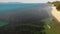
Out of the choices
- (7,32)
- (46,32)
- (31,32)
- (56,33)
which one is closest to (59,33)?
(56,33)

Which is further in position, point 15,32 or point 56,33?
point 15,32

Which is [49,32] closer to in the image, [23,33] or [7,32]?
[23,33]

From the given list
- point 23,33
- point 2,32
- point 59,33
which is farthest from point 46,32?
point 2,32

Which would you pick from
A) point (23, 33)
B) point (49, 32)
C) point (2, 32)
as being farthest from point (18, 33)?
point (49, 32)

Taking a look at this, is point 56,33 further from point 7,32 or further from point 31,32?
point 7,32

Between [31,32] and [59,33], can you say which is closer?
[59,33]

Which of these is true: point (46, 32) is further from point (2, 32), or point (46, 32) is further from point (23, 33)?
point (2, 32)

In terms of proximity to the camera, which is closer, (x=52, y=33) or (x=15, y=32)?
(x=52, y=33)
